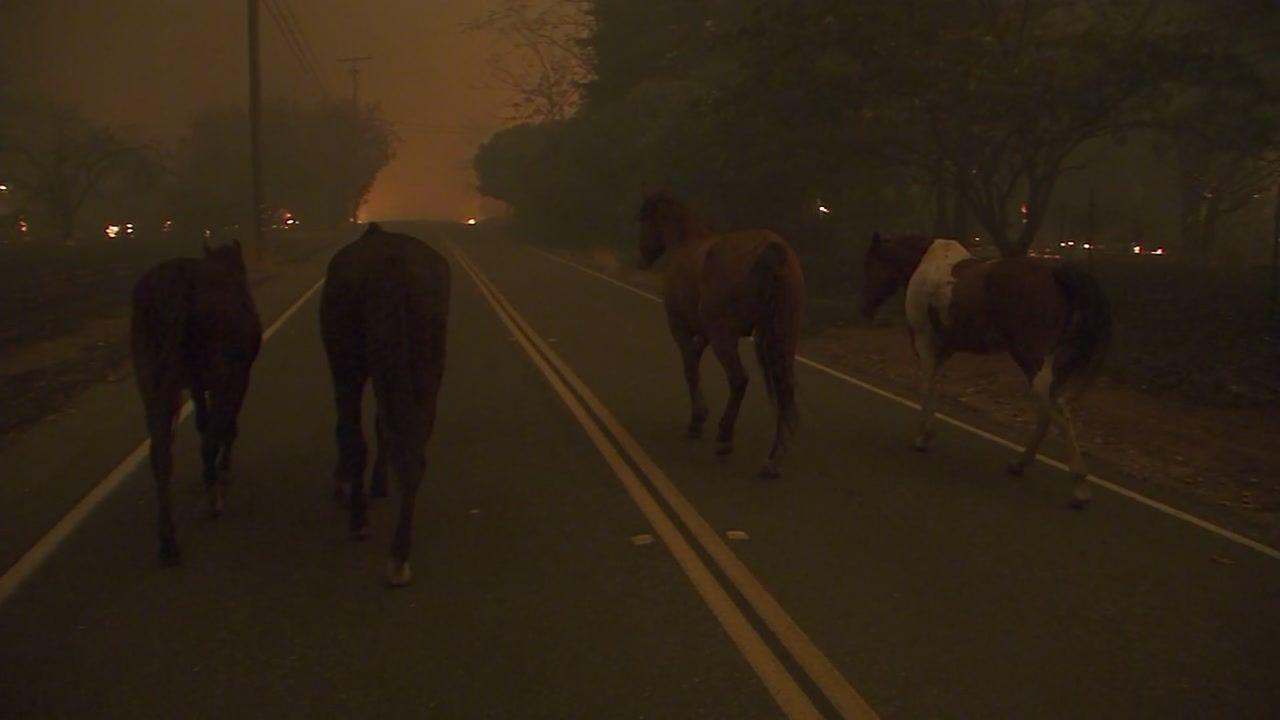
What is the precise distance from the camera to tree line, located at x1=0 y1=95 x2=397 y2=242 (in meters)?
71.6

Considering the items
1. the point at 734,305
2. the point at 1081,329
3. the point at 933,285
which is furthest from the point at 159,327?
the point at 1081,329

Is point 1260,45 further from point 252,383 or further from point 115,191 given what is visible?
point 115,191

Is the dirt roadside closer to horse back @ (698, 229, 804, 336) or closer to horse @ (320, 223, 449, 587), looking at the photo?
horse @ (320, 223, 449, 587)

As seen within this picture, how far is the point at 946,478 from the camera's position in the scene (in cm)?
827

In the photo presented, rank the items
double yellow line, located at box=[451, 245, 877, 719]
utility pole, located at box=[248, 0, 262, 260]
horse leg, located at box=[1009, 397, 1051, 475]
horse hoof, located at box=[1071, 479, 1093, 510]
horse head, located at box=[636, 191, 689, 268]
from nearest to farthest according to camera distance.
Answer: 1. double yellow line, located at box=[451, 245, 877, 719]
2. horse hoof, located at box=[1071, 479, 1093, 510]
3. horse leg, located at box=[1009, 397, 1051, 475]
4. horse head, located at box=[636, 191, 689, 268]
5. utility pole, located at box=[248, 0, 262, 260]

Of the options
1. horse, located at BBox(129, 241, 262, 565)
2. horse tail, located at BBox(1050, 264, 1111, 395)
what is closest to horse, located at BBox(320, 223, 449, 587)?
horse, located at BBox(129, 241, 262, 565)

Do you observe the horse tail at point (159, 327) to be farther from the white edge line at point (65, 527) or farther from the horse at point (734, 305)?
the horse at point (734, 305)

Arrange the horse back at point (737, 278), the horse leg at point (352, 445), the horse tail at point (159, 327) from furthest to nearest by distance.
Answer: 1. the horse back at point (737, 278)
2. the horse leg at point (352, 445)
3. the horse tail at point (159, 327)

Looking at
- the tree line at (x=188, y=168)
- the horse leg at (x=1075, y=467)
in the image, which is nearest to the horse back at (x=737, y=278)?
the horse leg at (x=1075, y=467)

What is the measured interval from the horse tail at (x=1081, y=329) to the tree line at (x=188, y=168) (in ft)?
202

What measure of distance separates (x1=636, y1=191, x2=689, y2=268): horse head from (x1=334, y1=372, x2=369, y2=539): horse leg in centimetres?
446

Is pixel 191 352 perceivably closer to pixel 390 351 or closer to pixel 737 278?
pixel 390 351

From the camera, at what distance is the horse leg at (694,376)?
9500 mm

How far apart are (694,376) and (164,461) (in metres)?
4.70
